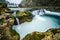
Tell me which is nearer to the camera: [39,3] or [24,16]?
[24,16]

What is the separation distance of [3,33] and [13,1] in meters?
3.44

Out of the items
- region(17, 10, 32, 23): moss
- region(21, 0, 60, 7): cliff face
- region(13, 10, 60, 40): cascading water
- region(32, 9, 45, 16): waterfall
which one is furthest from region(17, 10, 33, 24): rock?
region(32, 9, 45, 16): waterfall

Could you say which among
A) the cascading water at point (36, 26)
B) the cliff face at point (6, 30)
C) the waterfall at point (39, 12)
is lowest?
the cascading water at point (36, 26)

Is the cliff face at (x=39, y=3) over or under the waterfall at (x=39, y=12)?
over

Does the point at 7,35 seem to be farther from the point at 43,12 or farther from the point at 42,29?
the point at 43,12

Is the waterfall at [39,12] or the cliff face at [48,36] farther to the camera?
the waterfall at [39,12]

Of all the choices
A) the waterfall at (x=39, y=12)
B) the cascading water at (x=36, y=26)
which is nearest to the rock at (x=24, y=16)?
the cascading water at (x=36, y=26)

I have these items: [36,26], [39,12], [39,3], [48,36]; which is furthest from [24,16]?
[48,36]

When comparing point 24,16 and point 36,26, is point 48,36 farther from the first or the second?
point 24,16

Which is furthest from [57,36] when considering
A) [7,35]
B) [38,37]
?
[7,35]

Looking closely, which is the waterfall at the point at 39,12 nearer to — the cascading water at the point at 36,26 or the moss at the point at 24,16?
the cascading water at the point at 36,26

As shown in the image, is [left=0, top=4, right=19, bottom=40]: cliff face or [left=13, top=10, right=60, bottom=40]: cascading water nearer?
[left=0, top=4, right=19, bottom=40]: cliff face

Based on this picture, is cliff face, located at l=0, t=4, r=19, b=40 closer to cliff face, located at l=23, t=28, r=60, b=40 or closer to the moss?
cliff face, located at l=23, t=28, r=60, b=40

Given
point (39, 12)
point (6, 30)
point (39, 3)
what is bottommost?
point (39, 12)
